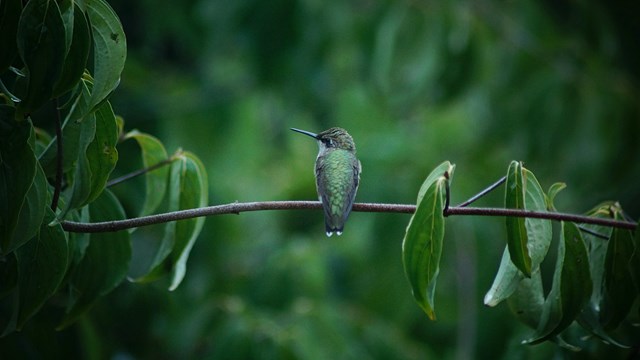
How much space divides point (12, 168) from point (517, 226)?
1647mm

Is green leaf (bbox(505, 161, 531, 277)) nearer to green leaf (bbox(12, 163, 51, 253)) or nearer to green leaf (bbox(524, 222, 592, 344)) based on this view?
green leaf (bbox(524, 222, 592, 344))

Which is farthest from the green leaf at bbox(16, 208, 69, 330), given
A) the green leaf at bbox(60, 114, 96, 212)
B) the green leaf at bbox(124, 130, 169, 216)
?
the green leaf at bbox(124, 130, 169, 216)

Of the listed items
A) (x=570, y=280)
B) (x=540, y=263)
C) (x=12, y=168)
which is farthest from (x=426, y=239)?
(x=12, y=168)

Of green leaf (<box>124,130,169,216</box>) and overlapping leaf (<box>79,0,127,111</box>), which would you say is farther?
green leaf (<box>124,130,169,216</box>)

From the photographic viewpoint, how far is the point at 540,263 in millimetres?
2941

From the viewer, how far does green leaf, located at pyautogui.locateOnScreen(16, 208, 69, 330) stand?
8.71ft

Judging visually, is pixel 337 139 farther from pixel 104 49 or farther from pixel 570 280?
pixel 104 49

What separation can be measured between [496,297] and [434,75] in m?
5.72

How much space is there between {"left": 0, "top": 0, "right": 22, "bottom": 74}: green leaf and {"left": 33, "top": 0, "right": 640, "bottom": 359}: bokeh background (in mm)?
3528

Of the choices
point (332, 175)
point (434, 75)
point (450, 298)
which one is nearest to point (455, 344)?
point (450, 298)

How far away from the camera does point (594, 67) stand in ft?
27.6

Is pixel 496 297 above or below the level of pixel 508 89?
below

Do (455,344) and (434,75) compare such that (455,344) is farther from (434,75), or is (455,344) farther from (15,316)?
(15,316)

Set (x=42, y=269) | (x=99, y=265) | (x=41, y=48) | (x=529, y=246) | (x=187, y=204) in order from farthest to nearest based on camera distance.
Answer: (x=187, y=204)
(x=99, y=265)
(x=529, y=246)
(x=42, y=269)
(x=41, y=48)
